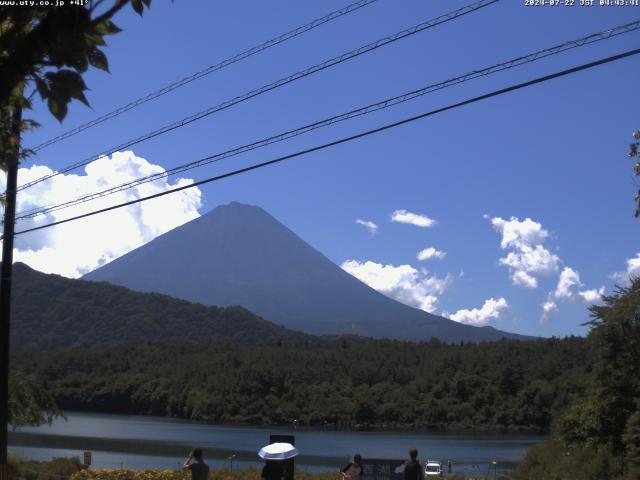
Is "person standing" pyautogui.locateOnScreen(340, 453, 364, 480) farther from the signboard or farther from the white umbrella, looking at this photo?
the signboard

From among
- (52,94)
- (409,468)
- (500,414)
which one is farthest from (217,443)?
(52,94)

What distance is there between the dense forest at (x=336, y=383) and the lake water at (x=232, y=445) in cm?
950

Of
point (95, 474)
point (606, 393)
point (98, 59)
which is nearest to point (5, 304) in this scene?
point (95, 474)

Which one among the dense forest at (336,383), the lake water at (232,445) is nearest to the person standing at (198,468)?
the lake water at (232,445)

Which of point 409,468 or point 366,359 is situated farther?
point 366,359

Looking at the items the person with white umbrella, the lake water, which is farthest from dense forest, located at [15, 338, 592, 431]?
the person with white umbrella

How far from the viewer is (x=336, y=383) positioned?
114m

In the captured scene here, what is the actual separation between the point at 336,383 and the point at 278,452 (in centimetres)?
10195

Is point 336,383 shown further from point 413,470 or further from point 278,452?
point 413,470

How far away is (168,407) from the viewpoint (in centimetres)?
11444

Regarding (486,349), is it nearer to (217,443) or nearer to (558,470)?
(217,443)

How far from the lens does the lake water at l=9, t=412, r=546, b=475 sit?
49219mm

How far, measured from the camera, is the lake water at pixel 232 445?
49219 millimetres

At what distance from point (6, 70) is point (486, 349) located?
117205 mm
